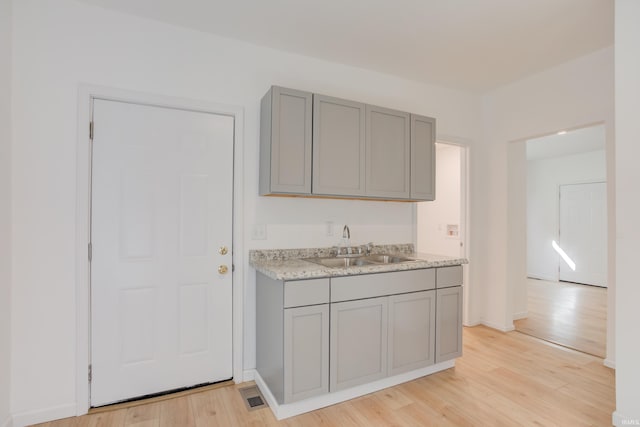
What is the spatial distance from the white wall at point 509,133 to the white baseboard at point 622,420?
167 centimetres

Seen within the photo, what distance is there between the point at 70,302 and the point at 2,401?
59 cm

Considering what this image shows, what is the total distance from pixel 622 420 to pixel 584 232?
17.9ft

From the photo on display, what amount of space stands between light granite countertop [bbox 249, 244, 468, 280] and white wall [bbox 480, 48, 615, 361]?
1.19 m

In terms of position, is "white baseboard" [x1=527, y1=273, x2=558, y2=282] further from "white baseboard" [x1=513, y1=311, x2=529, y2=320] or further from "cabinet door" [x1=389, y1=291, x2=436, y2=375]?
"cabinet door" [x1=389, y1=291, x2=436, y2=375]

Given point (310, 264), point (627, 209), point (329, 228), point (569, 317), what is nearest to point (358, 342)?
point (310, 264)

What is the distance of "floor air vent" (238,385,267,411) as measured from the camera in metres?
2.22

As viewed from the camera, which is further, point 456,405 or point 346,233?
point 346,233

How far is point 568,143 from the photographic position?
214 inches

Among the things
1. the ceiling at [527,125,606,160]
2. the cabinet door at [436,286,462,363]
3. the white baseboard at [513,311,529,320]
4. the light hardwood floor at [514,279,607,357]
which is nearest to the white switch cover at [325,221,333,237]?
the cabinet door at [436,286,462,363]

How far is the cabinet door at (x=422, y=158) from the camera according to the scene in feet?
9.57

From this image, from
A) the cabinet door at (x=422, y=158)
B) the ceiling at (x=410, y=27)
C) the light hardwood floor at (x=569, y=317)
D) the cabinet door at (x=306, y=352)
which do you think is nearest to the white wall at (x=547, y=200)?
the light hardwood floor at (x=569, y=317)

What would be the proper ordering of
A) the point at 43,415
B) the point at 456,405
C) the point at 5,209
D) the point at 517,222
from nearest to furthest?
the point at 5,209, the point at 43,415, the point at 456,405, the point at 517,222

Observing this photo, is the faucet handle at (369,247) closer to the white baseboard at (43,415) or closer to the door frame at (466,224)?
the door frame at (466,224)

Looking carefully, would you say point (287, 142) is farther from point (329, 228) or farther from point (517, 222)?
point (517, 222)
